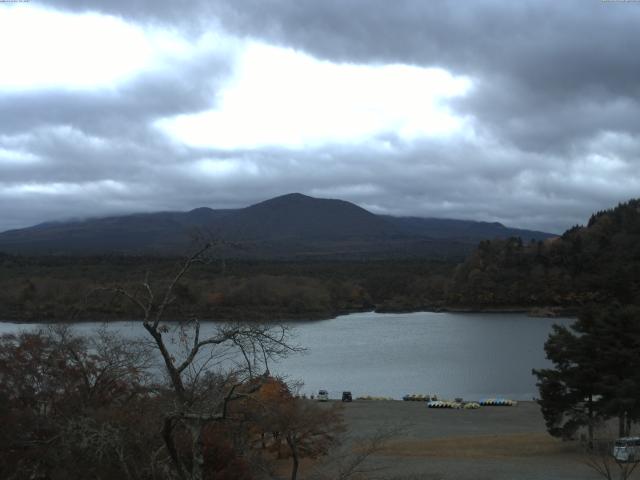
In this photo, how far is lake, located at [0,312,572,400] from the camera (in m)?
48.4

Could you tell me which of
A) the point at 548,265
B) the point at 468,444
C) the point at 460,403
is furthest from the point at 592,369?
the point at 548,265

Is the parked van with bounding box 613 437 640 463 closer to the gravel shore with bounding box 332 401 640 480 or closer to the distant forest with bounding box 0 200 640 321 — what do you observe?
the gravel shore with bounding box 332 401 640 480

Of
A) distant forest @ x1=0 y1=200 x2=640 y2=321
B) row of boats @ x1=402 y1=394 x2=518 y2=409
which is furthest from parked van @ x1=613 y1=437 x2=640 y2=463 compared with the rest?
distant forest @ x1=0 y1=200 x2=640 y2=321

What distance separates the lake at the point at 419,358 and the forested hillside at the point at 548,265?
2580cm

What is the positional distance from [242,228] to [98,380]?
27.4ft

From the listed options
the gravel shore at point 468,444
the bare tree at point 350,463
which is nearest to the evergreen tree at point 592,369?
the gravel shore at point 468,444

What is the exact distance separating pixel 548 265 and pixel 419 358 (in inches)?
2942

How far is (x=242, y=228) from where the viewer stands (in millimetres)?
7758

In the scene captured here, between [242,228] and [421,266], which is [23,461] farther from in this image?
[421,266]

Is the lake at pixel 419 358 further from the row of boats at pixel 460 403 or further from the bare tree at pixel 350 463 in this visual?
the bare tree at pixel 350 463

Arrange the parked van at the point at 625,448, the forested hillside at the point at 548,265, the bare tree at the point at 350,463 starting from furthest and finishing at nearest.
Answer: the forested hillside at the point at 548,265 → the parked van at the point at 625,448 → the bare tree at the point at 350,463

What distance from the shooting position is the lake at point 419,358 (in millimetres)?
48438

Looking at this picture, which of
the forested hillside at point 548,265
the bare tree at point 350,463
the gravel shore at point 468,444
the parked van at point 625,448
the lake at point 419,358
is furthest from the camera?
the forested hillside at point 548,265

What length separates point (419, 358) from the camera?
61188 mm
